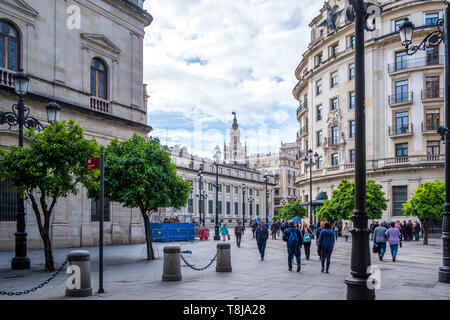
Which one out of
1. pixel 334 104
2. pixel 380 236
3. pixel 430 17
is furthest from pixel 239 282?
pixel 334 104

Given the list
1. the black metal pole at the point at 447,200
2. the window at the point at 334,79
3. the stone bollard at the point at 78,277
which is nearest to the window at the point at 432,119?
the window at the point at 334,79

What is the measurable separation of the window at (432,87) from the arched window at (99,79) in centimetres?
2849

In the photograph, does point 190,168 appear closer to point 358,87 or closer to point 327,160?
point 327,160

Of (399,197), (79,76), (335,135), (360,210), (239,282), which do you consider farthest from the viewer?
(335,135)

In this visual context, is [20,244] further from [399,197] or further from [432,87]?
[432,87]

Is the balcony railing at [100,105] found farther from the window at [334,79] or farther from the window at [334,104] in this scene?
the window at [334,79]

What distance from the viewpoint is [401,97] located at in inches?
1630

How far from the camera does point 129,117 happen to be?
2633cm

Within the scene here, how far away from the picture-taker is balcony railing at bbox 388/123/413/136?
40.3 meters

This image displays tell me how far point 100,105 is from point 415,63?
29.5m

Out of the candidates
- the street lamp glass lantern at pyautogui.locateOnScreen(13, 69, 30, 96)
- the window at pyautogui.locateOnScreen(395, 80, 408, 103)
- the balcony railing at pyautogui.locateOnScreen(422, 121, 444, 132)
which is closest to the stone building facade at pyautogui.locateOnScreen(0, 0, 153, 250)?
the street lamp glass lantern at pyautogui.locateOnScreen(13, 69, 30, 96)

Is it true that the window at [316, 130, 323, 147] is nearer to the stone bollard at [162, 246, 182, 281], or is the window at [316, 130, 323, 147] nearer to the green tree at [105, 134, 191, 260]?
the green tree at [105, 134, 191, 260]
